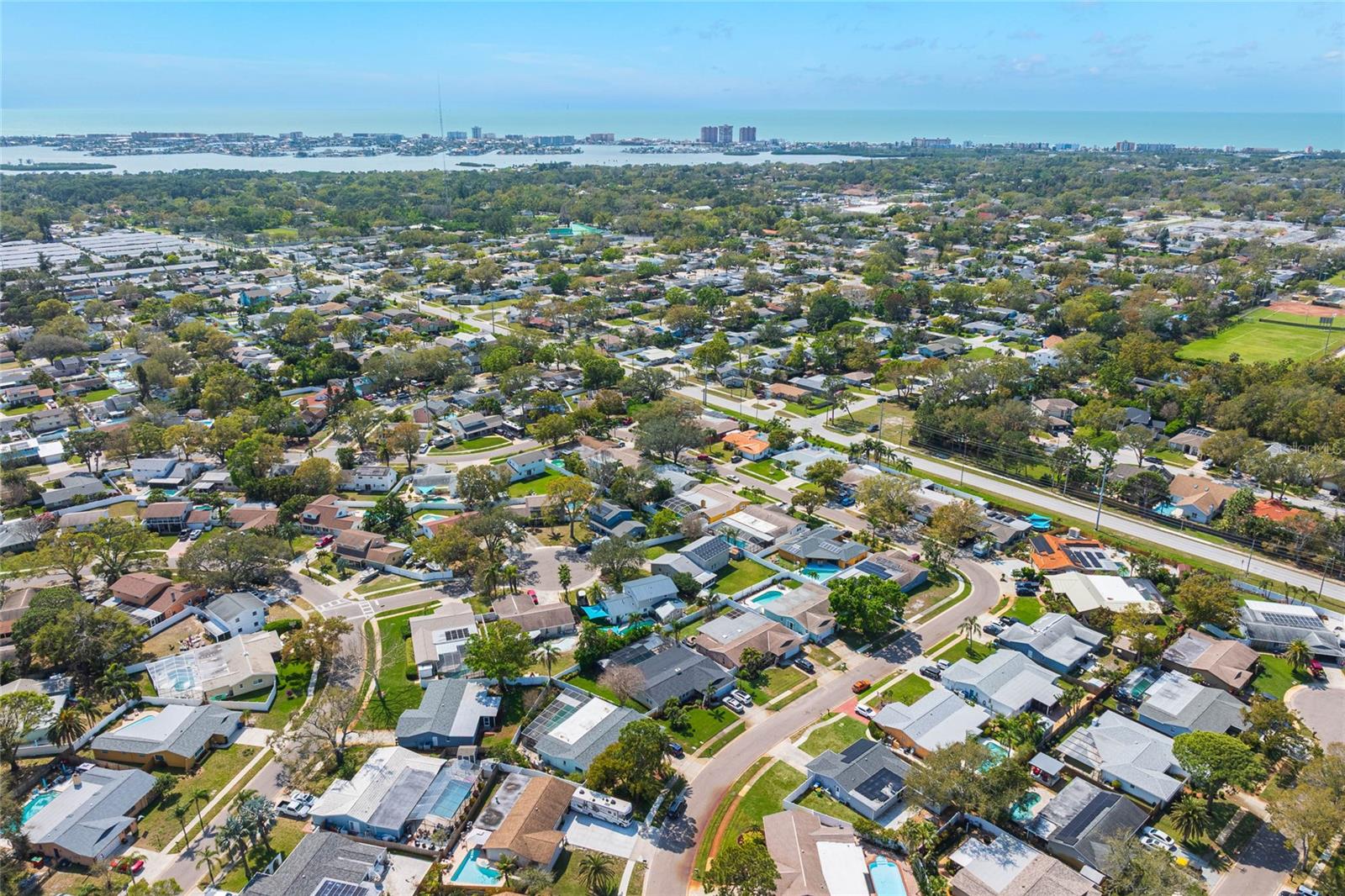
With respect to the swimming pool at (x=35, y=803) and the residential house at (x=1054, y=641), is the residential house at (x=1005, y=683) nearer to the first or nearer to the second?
the residential house at (x=1054, y=641)

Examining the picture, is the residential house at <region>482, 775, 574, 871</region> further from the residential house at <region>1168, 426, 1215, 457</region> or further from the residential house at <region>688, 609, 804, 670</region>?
the residential house at <region>1168, 426, 1215, 457</region>

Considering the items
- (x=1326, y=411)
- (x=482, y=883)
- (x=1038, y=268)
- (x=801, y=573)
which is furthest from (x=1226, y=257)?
(x=482, y=883)

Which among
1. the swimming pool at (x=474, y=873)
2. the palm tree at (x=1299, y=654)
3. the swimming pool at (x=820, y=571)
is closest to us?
the swimming pool at (x=474, y=873)

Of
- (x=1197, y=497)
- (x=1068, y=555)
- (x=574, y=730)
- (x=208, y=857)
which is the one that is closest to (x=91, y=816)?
(x=208, y=857)

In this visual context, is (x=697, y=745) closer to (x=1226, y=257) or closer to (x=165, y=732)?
(x=165, y=732)

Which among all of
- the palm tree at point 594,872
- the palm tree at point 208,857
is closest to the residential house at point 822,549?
the palm tree at point 594,872
